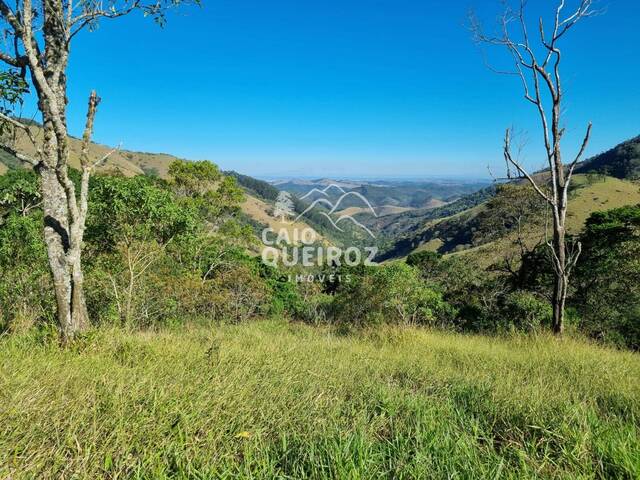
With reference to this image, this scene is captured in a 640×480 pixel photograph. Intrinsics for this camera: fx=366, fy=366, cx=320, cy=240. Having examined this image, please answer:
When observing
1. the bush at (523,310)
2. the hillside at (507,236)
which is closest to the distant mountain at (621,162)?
the hillside at (507,236)

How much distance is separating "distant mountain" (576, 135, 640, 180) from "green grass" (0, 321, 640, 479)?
114m

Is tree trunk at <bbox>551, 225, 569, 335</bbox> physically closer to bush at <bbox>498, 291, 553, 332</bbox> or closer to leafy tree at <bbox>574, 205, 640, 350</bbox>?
bush at <bbox>498, 291, 553, 332</bbox>

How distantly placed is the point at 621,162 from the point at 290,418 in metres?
135

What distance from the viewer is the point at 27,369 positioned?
99.0 inches

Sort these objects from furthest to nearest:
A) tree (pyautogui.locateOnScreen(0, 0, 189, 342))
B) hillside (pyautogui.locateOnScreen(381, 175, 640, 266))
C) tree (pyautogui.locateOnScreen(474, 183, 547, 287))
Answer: hillside (pyautogui.locateOnScreen(381, 175, 640, 266)) < tree (pyautogui.locateOnScreen(474, 183, 547, 287)) < tree (pyautogui.locateOnScreen(0, 0, 189, 342))

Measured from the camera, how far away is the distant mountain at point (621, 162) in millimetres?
97062

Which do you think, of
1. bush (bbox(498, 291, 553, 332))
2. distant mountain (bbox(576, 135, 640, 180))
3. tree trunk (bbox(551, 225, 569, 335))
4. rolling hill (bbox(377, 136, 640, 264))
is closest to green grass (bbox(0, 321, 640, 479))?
tree trunk (bbox(551, 225, 569, 335))

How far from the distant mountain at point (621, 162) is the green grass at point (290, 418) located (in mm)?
114352

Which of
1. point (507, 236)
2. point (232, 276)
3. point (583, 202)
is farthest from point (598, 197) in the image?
point (232, 276)

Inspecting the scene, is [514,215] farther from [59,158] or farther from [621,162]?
[621,162]

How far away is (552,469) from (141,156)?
16828 centimetres

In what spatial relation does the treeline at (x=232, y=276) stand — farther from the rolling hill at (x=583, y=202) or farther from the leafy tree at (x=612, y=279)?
the rolling hill at (x=583, y=202)

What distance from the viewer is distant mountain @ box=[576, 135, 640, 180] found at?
318 ft

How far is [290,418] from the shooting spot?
7.11ft
